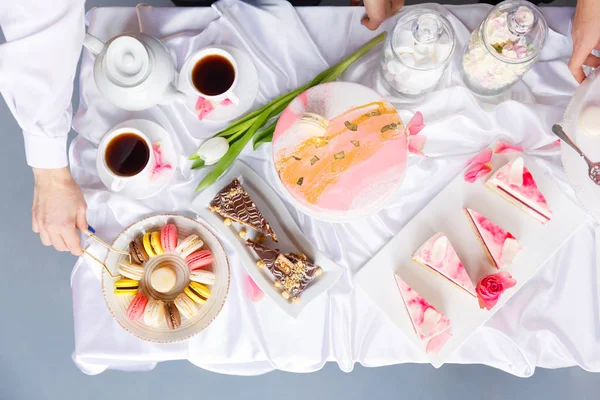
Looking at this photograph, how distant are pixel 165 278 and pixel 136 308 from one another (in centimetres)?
8

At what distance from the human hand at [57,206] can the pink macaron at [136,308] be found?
17 cm

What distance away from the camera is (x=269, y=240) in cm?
93

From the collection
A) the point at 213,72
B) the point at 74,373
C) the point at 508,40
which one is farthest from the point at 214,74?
the point at 74,373

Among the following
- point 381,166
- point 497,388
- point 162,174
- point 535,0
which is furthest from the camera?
point 497,388

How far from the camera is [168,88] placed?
83 centimetres

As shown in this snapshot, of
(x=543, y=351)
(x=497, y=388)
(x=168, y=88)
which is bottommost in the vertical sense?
(x=497, y=388)

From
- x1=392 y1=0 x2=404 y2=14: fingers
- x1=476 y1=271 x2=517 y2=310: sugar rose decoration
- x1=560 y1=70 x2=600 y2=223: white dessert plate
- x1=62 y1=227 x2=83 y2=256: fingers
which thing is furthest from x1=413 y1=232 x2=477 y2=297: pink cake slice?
x1=62 y1=227 x2=83 y2=256: fingers

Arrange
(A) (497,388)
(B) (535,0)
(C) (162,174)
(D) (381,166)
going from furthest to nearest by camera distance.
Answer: (A) (497,388)
(B) (535,0)
(C) (162,174)
(D) (381,166)

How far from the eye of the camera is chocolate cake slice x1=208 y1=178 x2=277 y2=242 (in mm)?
895

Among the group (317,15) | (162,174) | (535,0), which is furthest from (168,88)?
(535,0)

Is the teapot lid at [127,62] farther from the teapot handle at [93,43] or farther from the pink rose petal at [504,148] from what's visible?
the pink rose petal at [504,148]

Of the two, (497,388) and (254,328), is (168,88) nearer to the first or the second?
(254,328)

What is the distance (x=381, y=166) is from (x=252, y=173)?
0.92ft

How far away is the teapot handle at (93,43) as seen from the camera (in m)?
0.78
